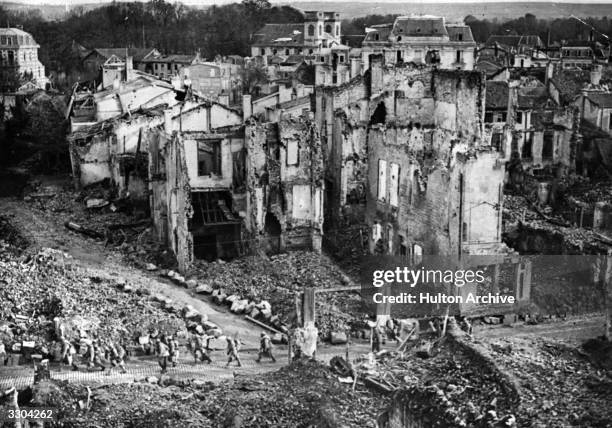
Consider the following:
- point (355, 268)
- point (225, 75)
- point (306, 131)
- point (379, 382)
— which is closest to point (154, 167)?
point (306, 131)

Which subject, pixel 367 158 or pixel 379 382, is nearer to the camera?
pixel 379 382

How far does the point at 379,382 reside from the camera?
18.7 m

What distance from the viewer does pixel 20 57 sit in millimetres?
65938

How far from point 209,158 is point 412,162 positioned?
7.93 meters

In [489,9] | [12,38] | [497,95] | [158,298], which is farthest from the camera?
[12,38]

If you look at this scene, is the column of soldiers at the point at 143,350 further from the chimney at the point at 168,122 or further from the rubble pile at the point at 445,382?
the chimney at the point at 168,122

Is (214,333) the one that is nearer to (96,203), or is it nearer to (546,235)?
(546,235)

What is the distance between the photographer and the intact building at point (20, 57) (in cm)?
6331

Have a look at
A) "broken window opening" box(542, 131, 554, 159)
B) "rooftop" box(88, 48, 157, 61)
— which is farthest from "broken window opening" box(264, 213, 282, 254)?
"rooftop" box(88, 48, 157, 61)

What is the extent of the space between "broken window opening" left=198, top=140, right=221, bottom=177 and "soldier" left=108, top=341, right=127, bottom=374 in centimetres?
1085

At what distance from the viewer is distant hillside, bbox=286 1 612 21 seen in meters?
38.5

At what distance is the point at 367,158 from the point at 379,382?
12.6 metres

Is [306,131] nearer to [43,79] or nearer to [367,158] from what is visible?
[367,158]

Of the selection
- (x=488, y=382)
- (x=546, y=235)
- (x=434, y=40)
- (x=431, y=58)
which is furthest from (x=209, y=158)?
(x=434, y=40)
